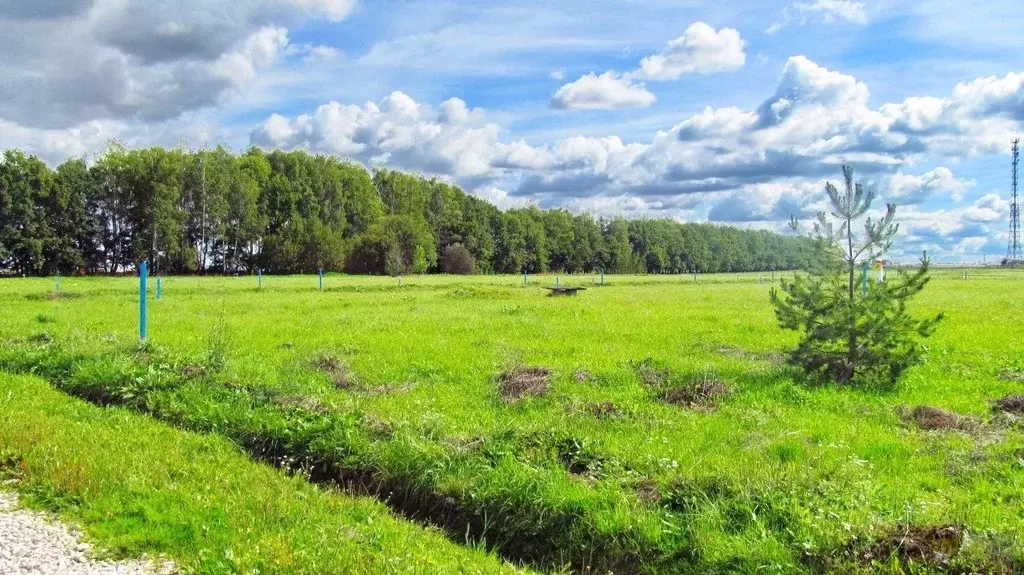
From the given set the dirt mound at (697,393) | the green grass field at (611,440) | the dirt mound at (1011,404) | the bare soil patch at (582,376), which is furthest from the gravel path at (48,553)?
the dirt mound at (1011,404)

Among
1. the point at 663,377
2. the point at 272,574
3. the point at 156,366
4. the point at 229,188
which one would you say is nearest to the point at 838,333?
the point at 663,377

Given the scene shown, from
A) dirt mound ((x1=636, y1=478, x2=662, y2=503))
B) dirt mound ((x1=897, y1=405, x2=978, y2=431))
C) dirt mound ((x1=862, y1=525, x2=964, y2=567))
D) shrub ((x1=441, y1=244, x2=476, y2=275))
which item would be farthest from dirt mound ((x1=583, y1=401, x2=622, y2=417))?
shrub ((x1=441, y1=244, x2=476, y2=275))

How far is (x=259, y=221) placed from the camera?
9531 cm

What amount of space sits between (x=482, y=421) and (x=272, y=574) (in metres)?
4.80

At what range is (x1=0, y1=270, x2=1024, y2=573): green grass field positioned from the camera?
21.3 feet

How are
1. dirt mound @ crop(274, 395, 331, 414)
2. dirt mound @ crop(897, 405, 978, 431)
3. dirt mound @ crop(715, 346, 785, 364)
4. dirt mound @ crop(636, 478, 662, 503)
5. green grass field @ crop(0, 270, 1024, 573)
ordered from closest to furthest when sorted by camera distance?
green grass field @ crop(0, 270, 1024, 573)
dirt mound @ crop(636, 478, 662, 503)
dirt mound @ crop(897, 405, 978, 431)
dirt mound @ crop(274, 395, 331, 414)
dirt mound @ crop(715, 346, 785, 364)

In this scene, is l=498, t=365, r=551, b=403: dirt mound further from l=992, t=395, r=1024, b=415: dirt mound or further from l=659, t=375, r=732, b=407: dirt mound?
l=992, t=395, r=1024, b=415: dirt mound

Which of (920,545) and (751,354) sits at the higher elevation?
(751,354)

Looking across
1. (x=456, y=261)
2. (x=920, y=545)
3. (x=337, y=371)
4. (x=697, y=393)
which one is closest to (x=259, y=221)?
(x=456, y=261)

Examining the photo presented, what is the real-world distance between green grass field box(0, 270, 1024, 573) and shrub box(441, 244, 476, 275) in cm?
9391

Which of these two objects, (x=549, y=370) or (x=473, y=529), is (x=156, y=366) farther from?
(x=473, y=529)

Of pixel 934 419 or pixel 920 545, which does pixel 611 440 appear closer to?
pixel 920 545

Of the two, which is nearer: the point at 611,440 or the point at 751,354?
the point at 611,440

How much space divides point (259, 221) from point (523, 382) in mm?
89533
